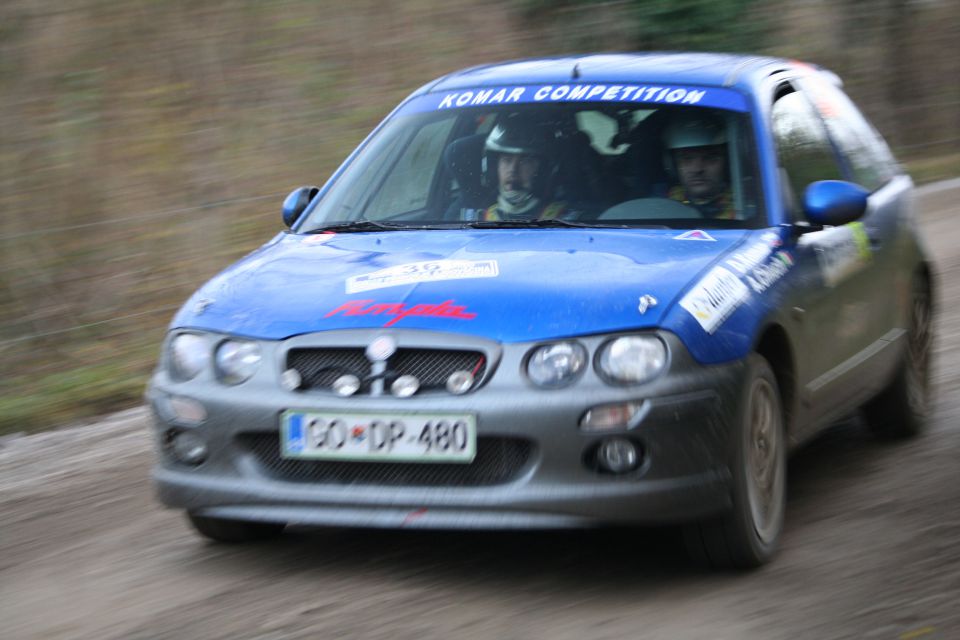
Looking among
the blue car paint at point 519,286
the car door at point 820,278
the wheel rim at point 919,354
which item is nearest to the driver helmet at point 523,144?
the blue car paint at point 519,286

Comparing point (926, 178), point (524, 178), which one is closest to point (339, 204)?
point (524, 178)

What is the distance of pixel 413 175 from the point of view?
618 centimetres

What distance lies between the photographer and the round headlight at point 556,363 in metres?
4.46

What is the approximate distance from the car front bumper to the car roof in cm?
176

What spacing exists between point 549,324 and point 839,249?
183 cm

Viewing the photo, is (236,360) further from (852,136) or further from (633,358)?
(852,136)

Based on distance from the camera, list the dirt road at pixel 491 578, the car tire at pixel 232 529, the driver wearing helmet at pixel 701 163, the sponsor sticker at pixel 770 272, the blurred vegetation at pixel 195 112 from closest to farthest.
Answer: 1. the dirt road at pixel 491 578
2. the sponsor sticker at pixel 770 272
3. the car tire at pixel 232 529
4. the driver wearing helmet at pixel 701 163
5. the blurred vegetation at pixel 195 112

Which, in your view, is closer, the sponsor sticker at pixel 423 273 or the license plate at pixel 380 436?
the license plate at pixel 380 436

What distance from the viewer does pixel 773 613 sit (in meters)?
4.43

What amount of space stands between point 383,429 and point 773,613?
1247 mm

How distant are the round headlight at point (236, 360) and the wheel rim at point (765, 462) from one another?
5.09ft

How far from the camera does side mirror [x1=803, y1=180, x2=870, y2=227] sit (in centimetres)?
562

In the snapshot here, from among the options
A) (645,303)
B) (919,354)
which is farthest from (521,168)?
(919,354)

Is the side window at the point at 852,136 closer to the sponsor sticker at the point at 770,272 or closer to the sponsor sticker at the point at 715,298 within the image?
the sponsor sticker at the point at 770,272
